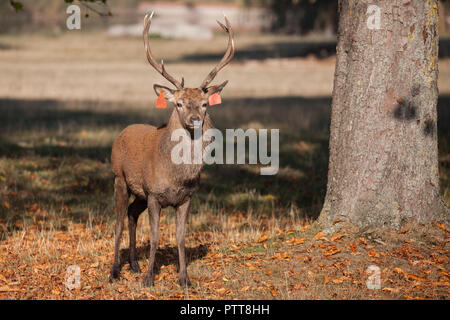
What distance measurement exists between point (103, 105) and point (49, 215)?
11.6m

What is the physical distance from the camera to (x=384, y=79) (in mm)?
7027

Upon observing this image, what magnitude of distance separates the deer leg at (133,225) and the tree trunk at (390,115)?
248 centimetres

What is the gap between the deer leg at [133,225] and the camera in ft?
24.2

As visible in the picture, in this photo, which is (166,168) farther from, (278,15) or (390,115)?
(278,15)

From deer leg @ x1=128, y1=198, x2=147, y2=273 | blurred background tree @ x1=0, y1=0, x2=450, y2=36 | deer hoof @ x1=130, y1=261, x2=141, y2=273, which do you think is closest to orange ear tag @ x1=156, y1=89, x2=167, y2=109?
deer leg @ x1=128, y1=198, x2=147, y2=273

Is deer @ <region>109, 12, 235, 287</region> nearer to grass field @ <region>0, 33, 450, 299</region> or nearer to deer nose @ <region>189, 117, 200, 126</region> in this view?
deer nose @ <region>189, 117, 200, 126</region>

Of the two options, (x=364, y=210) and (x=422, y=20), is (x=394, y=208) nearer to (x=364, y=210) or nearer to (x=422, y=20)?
(x=364, y=210)

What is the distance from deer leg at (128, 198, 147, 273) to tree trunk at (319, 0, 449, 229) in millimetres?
2475

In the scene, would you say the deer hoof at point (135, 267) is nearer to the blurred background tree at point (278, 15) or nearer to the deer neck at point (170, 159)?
the deer neck at point (170, 159)

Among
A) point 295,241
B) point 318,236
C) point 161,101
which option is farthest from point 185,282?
point 161,101

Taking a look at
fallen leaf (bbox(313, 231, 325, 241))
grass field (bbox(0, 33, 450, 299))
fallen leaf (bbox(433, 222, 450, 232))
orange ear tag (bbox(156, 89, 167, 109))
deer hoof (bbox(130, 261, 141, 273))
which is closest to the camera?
grass field (bbox(0, 33, 450, 299))

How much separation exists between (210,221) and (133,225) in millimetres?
2476

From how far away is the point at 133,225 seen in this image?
760 centimetres

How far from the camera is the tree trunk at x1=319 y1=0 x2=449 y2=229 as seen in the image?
6.99 meters
